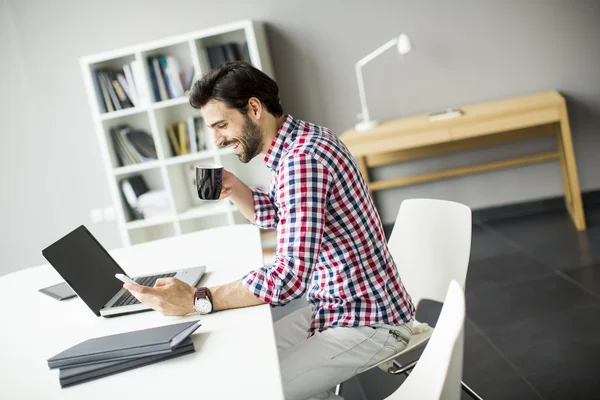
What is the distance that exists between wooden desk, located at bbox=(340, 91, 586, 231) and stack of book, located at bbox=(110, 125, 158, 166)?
129 cm

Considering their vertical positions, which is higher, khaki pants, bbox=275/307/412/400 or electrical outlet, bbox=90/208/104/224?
electrical outlet, bbox=90/208/104/224

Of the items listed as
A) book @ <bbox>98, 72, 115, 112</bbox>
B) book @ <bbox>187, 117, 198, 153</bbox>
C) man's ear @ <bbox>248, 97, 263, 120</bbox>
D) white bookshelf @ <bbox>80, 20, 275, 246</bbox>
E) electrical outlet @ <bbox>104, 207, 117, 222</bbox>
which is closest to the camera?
man's ear @ <bbox>248, 97, 263, 120</bbox>

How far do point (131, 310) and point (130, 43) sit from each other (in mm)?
3207

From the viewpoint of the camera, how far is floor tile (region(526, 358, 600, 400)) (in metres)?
2.19

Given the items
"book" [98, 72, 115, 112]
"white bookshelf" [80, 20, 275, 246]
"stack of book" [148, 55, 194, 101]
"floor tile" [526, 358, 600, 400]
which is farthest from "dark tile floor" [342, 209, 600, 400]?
"book" [98, 72, 115, 112]

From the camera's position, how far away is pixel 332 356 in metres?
1.59

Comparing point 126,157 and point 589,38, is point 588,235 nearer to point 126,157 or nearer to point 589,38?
point 589,38

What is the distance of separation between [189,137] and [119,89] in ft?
1.75

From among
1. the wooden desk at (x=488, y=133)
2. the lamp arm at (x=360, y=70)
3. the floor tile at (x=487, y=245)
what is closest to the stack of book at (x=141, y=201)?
the wooden desk at (x=488, y=133)

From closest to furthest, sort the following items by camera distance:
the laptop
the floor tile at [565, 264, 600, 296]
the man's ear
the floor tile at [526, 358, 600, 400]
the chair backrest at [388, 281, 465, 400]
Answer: the chair backrest at [388, 281, 465, 400] → the laptop → the man's ear → the floor tile at [526, 358, 600, 400] → the floor tile at [565, 264, 600, 296]

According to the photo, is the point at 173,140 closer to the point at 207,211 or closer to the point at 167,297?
the point at 207,211

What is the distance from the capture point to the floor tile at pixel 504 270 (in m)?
3.33

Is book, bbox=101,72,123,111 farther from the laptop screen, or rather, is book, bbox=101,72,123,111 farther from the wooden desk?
the laptop screen

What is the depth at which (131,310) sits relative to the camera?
1.64 meters
